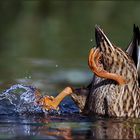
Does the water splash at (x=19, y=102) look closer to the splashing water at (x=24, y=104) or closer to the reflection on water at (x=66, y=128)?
the splashing water at (x=24, y=104)

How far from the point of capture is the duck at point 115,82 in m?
9.97

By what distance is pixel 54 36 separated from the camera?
18297mm

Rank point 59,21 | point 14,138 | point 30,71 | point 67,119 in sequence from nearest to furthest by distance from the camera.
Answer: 1. point 14,138
2. point 67,119
3. point 30,71
4. point 59,21

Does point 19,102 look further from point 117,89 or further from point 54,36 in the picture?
point 54,36

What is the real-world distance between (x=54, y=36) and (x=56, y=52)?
225cm

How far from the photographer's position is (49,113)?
397 inches

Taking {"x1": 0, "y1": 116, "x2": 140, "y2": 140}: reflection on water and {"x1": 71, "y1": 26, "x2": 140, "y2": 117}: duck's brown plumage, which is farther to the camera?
{"x1": 71, "y1": 26, "x2": 140, "y2": 117}: duck's brown plumage

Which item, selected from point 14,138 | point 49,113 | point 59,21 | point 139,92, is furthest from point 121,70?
point 59,21

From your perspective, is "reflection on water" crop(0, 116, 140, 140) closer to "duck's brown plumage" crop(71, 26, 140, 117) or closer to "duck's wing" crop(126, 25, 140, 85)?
"duck's brown plumage" crop(71, 26, 140, 117)

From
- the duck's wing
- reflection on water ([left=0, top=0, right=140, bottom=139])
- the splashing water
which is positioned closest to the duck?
the duck's wing

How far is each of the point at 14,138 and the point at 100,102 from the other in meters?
2.12

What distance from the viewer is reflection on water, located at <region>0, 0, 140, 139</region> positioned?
29.3 ft

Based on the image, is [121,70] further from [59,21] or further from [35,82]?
[59,21]

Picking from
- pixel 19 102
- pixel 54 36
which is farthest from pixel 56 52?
pixel 19 102
